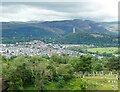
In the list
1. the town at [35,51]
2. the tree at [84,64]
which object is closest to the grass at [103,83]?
the tree at [84,64]

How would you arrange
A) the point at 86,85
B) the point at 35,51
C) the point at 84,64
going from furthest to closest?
the point at 35,51
the point at 84,64
the point at 86,85

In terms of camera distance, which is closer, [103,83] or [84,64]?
[103,83]

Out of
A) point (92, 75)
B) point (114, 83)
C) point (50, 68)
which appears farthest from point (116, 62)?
point (50, 68)

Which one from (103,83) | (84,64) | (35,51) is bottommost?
(35,51)

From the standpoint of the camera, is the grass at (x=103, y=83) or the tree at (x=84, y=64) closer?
the grass at (x=103, y=83)

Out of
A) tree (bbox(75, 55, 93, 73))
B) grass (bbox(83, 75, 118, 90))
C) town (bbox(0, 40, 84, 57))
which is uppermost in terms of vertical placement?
tree (bbox(75, 55, 93, 73))

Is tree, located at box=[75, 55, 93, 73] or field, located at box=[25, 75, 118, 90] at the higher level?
tree, located at box=[75, 55, 93, 73]

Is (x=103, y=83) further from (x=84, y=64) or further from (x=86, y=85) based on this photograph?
(x=84, y=64)

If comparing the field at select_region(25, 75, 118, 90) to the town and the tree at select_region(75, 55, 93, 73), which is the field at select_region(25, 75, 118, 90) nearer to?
the tree at select_region(75, 55, 93, 73)

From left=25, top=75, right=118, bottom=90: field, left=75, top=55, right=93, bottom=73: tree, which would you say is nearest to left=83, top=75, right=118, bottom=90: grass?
left=25, top=75, right=118, bottom=90: field

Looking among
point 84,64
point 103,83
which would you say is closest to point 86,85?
point 103,83

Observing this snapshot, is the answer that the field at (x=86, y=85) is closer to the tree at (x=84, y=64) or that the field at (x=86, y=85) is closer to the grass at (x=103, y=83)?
the grass at (x=103, y=83)

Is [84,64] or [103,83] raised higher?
[84,64]
